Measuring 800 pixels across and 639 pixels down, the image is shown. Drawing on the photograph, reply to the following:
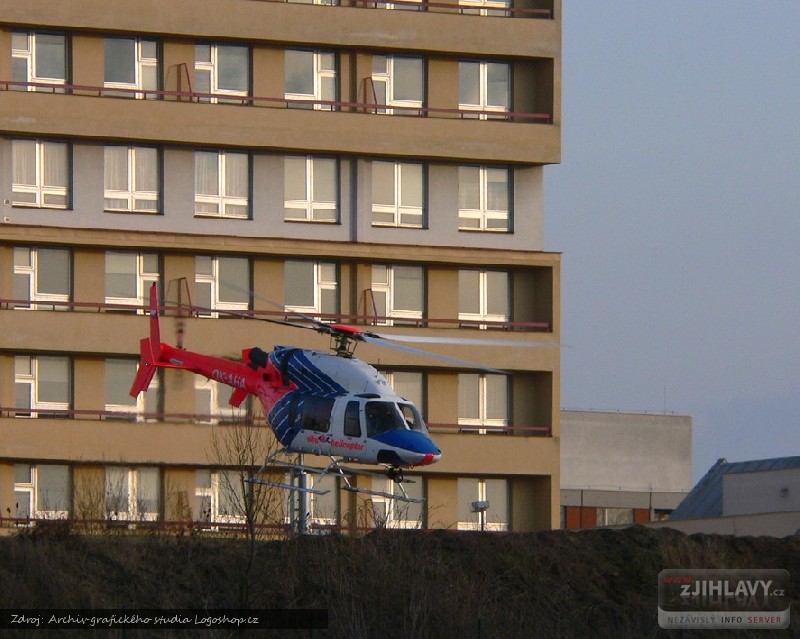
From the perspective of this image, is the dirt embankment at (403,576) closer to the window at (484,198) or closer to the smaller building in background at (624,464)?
the window at (484,198)

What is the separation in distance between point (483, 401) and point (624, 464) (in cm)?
4160

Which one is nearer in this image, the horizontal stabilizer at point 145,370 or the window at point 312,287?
the horizontal stabilizer at point 145,370

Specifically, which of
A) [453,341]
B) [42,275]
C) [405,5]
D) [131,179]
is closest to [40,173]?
[131,179]

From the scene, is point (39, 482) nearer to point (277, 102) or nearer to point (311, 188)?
point (311, 188)

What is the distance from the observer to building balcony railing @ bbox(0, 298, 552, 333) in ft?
183

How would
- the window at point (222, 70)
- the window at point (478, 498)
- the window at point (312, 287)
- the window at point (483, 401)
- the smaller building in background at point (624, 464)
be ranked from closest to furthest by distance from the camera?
1. the window at point (222, 70)
2. the window at point (312, 287)
3. the window at point (478, 498)
4. the window at point (483, 401)
5. the smaller building in background at point (624, 464)

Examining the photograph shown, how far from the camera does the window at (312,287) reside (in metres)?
58.1

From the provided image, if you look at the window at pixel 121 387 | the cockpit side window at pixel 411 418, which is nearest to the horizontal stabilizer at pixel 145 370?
the window at pixel 121 387

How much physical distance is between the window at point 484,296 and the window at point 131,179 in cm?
997

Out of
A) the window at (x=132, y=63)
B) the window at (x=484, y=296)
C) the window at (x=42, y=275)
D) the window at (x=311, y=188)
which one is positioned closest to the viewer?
the window at (x=42, y=275)

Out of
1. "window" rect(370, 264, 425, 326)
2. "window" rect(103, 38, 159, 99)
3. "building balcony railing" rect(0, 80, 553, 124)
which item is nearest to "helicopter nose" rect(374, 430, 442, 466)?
"window" rect(370, 264, 425, 326)

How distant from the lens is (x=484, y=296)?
196ft

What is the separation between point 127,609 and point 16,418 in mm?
23071

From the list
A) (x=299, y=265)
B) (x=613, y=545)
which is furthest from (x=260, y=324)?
(x=613, y=545)
